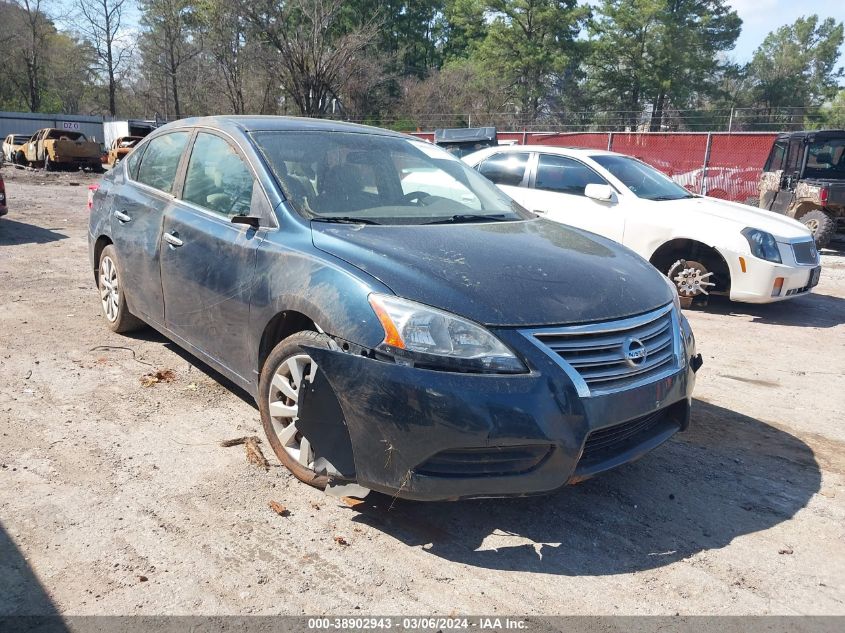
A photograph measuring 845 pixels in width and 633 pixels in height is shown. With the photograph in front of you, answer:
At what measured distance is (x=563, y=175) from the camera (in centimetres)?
801

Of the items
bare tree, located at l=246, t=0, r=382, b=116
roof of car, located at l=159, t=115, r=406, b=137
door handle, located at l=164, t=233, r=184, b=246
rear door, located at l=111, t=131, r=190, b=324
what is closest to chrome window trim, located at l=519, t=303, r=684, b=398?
roof of car, located at l=159, t=115, r=406, b=137

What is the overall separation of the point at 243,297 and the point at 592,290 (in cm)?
173

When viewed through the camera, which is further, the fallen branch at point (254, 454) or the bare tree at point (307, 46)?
the bare tree at point (307, 46)

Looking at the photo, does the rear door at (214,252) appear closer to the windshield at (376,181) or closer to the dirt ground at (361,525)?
the windshield at (376,181)

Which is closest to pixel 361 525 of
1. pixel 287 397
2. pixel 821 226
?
pixel 287 397

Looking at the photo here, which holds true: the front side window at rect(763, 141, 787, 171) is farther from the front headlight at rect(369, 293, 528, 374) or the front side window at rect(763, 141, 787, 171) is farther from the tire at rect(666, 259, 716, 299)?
the front headlight at rect(369, 293, 528, 374)

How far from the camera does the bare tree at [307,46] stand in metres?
33.3

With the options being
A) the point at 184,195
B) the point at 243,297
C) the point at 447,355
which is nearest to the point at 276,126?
the point at 184,195

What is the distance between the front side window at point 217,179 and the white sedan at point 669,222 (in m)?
4.46

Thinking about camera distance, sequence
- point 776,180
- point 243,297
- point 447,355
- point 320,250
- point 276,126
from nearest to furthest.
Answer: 1. point 447,355
2. point 320,250
3. point 243,297
4. point 276,126
5. point 776,180

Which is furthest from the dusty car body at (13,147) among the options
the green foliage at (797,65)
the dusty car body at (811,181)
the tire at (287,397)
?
the green foliage at (797,65)

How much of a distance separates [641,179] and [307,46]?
2966cm

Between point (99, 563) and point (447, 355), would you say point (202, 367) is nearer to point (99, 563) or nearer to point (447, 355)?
point (99, 563)

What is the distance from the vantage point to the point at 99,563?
2635 millimetres
